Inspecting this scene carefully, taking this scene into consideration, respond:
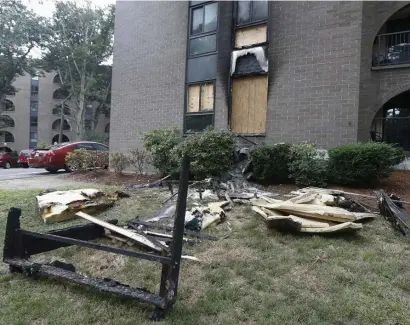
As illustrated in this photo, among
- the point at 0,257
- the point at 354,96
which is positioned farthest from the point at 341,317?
the point at 354,96

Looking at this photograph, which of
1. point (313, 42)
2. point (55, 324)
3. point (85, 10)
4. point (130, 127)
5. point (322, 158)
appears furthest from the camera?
point (85, 10)

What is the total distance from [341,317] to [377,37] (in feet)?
37.5

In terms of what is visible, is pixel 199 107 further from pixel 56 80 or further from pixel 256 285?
pixel 56 80

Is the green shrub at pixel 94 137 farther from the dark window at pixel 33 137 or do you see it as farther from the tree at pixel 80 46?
the dark window at pixel 33 137

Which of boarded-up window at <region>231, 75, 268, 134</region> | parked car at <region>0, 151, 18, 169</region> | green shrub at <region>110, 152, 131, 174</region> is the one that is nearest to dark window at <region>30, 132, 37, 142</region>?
parked car at <region>0, 151, 18, 169</region>

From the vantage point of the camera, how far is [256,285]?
3037 millimetres

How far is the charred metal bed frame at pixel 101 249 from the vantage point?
2.51 meters

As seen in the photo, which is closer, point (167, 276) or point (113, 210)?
point (167, 276)

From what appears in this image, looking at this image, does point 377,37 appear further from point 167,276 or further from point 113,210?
point 167,276

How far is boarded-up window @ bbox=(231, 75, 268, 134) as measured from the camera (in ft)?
34.3

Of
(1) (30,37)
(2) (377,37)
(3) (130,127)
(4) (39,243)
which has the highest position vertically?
(1) (30,37)

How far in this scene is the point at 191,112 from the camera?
11.8 meters

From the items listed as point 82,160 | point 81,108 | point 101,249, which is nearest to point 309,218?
point 101,249

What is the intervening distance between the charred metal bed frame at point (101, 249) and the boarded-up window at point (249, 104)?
7598 mm
